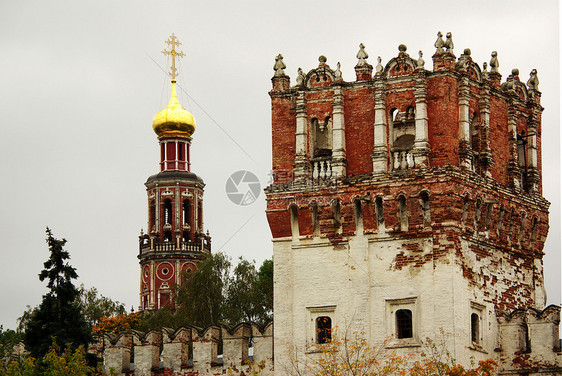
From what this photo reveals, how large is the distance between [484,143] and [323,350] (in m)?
8.31

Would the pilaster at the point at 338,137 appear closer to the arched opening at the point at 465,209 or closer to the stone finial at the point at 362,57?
the stone finial at the point at 362,57

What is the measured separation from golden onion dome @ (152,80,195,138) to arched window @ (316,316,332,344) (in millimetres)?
56245

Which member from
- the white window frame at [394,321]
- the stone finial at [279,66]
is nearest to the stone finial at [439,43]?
the stone finial at [279,66]

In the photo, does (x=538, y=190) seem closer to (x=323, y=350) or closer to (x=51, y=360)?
(x=323, y=350)

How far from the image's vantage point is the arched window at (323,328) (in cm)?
4375

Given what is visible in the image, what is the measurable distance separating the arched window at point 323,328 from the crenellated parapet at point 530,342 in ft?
16.7

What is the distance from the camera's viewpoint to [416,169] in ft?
143

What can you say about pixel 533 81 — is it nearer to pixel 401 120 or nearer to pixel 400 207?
pixel 401 120

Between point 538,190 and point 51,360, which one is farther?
point 538,190

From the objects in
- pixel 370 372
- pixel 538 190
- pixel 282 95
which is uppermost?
pixel 282 95

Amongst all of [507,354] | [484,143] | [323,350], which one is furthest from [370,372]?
[484,143]

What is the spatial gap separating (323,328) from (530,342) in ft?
20.1

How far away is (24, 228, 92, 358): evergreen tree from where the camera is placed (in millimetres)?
47625

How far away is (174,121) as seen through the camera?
99.0 meters
